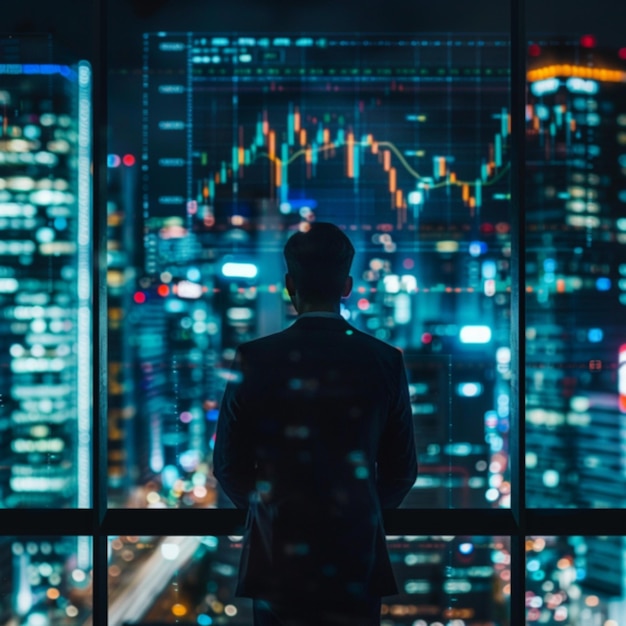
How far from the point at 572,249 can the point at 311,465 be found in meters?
1.23

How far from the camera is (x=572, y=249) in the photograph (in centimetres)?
193

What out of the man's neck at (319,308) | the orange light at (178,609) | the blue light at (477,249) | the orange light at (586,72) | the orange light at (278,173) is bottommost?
the orange light at (178,609)

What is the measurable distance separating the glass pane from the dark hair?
0.61 meters

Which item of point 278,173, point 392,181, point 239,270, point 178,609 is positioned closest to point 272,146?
point 278,173

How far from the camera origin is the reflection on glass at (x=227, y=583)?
161 cm

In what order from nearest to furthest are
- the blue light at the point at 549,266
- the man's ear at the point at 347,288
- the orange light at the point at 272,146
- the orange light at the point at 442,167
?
1. the man's ear at the point at 347,288
2. the blue light at the point at 549,266
3. the orange light at the point at 272,146
4. the orange light at the point at 442,167

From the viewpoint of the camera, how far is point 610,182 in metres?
1.96

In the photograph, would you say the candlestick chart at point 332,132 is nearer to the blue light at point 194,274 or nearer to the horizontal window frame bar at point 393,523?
the blue light at point 194,274

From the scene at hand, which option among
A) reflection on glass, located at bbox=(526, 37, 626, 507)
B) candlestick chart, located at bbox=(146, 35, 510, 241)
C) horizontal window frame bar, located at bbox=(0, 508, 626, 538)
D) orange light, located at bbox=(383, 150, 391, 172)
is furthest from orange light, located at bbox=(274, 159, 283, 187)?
horizontal window frame bar, located at bbox=(0, 508, 626, 538)

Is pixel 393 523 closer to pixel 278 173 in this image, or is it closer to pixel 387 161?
pixel 278 173

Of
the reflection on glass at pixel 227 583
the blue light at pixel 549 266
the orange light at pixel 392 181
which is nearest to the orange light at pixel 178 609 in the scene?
the reflection on glass at pixel 227 583

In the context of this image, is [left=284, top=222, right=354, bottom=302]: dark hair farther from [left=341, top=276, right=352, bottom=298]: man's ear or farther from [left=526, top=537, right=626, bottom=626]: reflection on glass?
[left=526, top=537, right=626, bottom=626]: reflection on glass

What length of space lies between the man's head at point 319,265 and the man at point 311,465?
4 cm

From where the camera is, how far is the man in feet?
3.83
